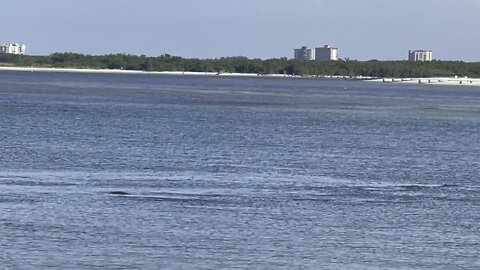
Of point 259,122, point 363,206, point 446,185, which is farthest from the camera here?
point 259,122

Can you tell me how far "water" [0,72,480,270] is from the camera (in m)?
23.1

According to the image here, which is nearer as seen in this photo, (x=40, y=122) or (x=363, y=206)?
(x=363, y=206)

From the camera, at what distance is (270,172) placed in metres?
37.6

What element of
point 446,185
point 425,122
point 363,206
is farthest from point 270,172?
point 425,122

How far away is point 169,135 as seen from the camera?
180 feet

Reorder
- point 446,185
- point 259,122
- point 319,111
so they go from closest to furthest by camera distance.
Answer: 1. point 446,185
2. point 259,122
3. point 319,111

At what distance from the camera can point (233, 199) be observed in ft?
100

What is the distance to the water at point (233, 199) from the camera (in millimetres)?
23109

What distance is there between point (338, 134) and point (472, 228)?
3191 centimetres

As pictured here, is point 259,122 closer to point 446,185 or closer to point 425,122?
point 425,122

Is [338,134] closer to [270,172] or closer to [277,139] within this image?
[277,139]

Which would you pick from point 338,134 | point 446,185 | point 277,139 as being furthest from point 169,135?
point 446,185

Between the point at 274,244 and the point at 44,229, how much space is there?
4.66 m

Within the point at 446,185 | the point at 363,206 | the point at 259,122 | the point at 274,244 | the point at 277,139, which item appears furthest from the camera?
the point at 259,122
